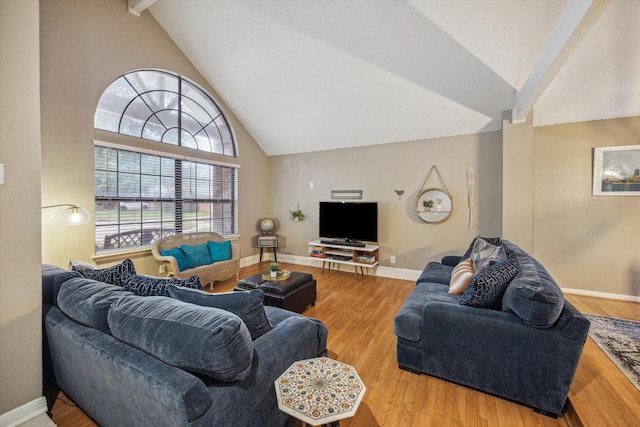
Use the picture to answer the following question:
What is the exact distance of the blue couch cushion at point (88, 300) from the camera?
1433mm

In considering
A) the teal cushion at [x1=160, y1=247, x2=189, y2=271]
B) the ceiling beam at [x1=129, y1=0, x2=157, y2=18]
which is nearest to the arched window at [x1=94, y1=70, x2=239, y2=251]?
the teal cushion at [x1=160, y1=247, x2=189, y2=271]

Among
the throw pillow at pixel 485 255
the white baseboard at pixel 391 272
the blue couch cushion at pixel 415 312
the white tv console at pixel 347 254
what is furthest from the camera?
the white tv console at pixel 347 254

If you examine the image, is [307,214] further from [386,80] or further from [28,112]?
[28,112]

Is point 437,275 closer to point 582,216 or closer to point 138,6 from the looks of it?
point 582,216

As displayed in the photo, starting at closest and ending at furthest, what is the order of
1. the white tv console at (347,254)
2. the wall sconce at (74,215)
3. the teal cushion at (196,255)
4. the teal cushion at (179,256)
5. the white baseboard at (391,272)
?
the wall sconce at (74,215) < the white baseboard at (391,272) < the teal cushion at (179,256) < the teal cushion at (196,255) < the white tv console at (347,254)

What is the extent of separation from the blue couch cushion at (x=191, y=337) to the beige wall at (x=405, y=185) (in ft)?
12.9

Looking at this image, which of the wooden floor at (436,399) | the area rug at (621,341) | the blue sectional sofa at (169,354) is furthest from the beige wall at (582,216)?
the blue sectional sofa at (169,354)

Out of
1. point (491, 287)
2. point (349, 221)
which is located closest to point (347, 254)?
point (349, 221)

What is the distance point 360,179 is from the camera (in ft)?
16.7

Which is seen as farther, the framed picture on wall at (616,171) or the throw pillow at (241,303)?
the framed picture on wall at (616,171)

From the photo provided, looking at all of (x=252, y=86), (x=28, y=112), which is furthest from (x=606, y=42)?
(x=28, y=112)

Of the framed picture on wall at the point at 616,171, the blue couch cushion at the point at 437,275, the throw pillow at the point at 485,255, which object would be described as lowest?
the blue couch cushion at the point at 437,275

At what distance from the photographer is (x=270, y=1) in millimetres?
3188

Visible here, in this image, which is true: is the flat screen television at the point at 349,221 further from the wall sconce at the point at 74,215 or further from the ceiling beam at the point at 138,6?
the ceiling beam at the point at 138,6
